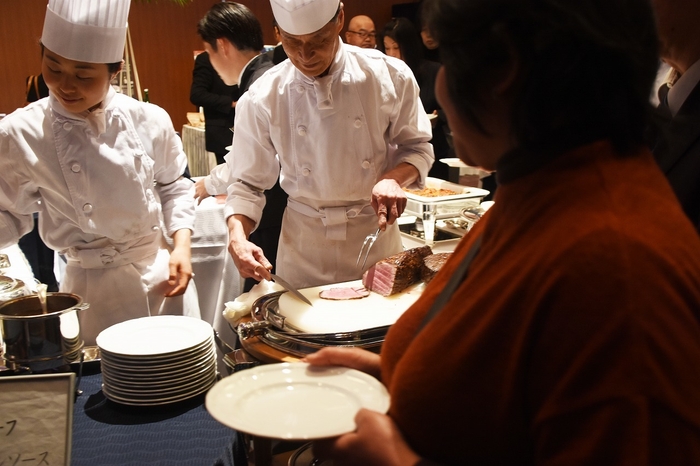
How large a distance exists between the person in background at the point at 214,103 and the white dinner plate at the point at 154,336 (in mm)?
3322

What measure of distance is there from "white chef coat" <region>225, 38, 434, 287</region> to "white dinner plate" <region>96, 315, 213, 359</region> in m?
0.68

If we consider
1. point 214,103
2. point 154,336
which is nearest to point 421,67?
point 214,103

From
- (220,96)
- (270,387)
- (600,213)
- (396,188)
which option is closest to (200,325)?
(270,387)

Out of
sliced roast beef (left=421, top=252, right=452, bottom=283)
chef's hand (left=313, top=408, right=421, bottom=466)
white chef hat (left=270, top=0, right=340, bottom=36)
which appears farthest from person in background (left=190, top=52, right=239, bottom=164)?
chef's hand (left=313, top=408, right=421, bottom=466)

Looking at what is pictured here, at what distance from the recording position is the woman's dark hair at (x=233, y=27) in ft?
10.5

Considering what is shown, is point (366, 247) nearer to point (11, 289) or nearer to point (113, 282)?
point (113, 282)

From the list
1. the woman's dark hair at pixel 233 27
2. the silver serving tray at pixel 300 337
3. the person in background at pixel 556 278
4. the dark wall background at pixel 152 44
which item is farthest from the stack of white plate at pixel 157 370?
the dark wall background at pixel 152 44

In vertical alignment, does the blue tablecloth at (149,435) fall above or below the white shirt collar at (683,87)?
below

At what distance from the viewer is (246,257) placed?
1840 millimetres

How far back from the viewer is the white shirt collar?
1302 mm

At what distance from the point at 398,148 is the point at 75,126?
1019 millimetres

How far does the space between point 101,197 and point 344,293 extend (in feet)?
2.42

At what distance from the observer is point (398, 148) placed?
2.17 metres

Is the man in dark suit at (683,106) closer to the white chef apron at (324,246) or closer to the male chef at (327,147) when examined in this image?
the male chef at (327,147)
